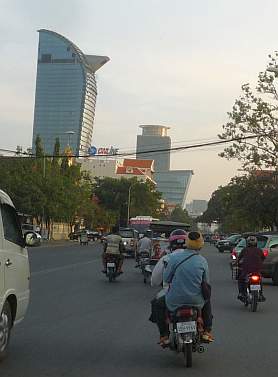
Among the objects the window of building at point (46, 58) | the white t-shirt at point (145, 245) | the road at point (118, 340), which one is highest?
the window of building at point (46, 58)

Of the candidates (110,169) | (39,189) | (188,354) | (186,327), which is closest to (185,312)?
(186,327)

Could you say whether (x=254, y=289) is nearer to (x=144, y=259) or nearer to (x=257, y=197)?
(x=144, y=259)

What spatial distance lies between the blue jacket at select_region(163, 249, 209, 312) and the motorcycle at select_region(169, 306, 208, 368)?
0.11 meters

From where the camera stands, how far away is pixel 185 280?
26.0 ft

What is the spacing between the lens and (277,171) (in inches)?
1800

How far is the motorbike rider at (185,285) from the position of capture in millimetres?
7879

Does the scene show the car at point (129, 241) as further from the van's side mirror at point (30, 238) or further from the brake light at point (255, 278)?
the van's side mirror at point (30, 238)

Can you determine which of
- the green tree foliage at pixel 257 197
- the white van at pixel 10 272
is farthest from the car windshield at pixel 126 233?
the white van at pixel 10 272

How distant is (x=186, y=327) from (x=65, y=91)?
229 ft

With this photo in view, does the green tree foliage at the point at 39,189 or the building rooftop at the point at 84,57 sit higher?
the building rooftop at the point at 84,57

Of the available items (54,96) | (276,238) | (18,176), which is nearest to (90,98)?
(54,96)

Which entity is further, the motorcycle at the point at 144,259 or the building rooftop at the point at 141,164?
the building rooftop at the point at 141,164

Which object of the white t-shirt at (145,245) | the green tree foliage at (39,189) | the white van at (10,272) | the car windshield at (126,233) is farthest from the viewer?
the green tree foliage at (39,189)

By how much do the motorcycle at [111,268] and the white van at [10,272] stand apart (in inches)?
481
